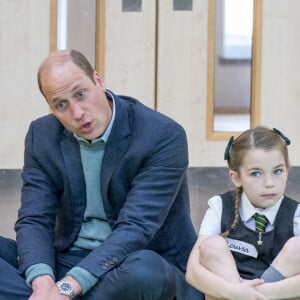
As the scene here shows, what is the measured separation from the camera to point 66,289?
209 centimetres

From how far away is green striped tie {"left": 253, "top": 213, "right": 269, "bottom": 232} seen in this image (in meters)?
2.16

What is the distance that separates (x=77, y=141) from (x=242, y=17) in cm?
104

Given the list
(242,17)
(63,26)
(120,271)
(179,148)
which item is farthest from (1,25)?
(120,271)

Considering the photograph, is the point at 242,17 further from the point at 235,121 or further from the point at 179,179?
the point at 179,179

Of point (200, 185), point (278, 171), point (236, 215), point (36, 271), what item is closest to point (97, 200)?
point (36, 271)

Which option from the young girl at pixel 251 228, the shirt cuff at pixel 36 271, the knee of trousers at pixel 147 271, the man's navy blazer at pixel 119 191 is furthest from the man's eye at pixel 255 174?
the shirt cuff at pixel 36 271

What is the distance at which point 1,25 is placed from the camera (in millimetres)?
3049

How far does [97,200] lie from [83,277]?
0.90 ft

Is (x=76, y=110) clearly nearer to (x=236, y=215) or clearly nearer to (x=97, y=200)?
(x=97, y=200)

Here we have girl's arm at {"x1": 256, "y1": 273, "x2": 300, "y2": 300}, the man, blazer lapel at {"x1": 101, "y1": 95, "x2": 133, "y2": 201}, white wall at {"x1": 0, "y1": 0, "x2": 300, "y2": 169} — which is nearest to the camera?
girl's arm at {"x1": 256, "y1": 273, "x2": 300, "y2": 300}

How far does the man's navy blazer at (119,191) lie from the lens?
2207 millimetres

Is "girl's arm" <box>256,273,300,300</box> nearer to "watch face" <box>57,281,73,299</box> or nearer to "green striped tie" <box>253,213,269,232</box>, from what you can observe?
"green striped tie" <box>253,213,269,232</box>

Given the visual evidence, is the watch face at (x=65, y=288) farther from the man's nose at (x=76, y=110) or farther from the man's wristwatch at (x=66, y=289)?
the man's nose at (x=76, y=110)

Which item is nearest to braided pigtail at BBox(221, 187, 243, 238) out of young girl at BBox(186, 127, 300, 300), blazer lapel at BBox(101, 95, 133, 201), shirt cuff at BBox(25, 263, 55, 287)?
young girl at BBox(186, 127, 300, 300)
